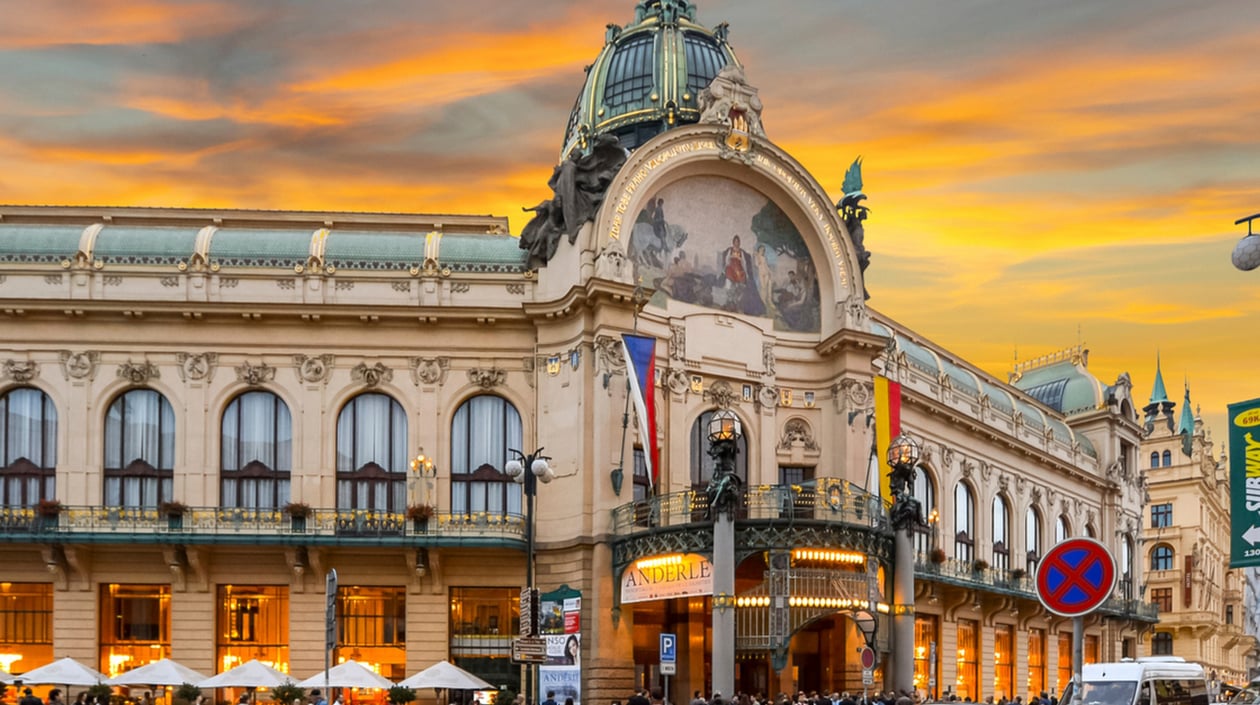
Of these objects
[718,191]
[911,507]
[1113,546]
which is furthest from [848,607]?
[1113,546]

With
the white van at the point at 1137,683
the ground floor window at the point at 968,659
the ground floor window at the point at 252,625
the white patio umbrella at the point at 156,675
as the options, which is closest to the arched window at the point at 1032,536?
the ground floor window at the point at 968,659

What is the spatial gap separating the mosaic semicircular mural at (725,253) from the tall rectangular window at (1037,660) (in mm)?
27233

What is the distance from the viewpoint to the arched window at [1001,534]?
76125 mm

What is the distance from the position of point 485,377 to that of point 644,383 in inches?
229

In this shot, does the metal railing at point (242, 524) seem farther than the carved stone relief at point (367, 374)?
No

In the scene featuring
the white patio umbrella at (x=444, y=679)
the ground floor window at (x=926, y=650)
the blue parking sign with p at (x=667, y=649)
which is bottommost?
the ground floor window at (x=926, y=650)

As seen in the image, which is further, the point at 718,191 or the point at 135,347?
the point at 718,191

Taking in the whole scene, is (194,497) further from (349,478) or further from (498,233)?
(498,233)

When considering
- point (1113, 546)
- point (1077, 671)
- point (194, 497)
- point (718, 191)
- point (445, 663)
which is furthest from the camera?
point (1113, 546)

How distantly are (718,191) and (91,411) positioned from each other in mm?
23343

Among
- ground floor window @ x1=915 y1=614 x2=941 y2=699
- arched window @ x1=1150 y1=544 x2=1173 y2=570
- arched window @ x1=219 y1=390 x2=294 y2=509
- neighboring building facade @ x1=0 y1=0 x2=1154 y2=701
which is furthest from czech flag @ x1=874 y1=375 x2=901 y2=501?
arched window @ x1=1150 y1=544 x2=1173 y2=570

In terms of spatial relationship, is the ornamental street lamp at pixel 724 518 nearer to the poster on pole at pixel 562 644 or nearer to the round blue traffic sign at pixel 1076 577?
the poster on pole at pixel 562 644

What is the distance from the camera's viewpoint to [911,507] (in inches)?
1966

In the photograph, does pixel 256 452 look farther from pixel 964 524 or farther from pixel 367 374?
pixel 964 524
